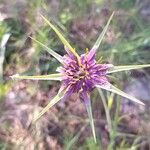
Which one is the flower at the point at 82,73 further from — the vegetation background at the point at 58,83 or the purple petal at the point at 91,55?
the vegetation background at the point at 58,83

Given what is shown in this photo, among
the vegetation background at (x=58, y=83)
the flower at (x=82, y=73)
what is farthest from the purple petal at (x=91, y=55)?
the vegetation background at (x=58, y=83)

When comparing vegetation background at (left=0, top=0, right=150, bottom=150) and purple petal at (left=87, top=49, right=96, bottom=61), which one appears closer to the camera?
purple petal at (left=87, top=49, right=96, bottom=61)

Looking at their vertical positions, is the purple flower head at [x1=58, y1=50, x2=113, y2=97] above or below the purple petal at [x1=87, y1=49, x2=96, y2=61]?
below

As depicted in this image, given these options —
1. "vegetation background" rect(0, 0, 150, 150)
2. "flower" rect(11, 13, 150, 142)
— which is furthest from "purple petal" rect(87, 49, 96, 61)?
"vegetation background" rect(0, 0, 150, 150)

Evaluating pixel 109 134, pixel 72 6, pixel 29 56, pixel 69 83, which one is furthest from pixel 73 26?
pixel 69 83

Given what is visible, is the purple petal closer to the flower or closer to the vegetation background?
the flower

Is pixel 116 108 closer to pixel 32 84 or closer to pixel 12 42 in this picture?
pixel 32 84

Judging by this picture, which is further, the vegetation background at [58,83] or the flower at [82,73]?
the vegetation background at [58,83]

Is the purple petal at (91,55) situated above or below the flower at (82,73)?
above

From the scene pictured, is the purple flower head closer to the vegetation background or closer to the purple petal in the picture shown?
the purple petal
